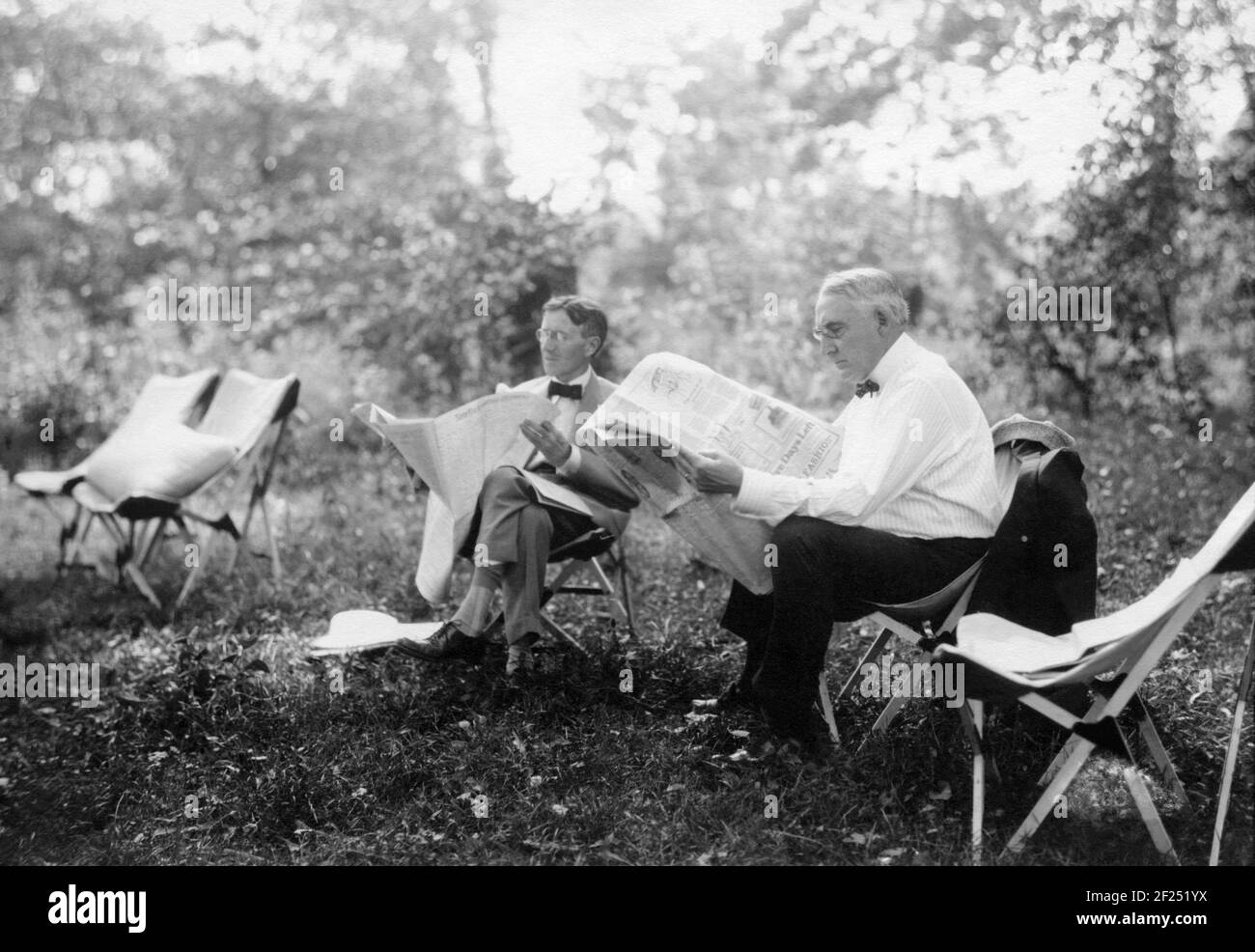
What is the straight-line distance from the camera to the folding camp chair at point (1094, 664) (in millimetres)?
2682

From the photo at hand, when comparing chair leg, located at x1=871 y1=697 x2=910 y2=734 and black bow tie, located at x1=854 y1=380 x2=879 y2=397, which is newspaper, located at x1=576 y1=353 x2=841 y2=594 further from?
chair leg, located at x1=871 y1=697 x2=910 y2=734

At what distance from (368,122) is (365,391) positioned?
5.14 metres

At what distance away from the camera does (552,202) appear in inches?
307

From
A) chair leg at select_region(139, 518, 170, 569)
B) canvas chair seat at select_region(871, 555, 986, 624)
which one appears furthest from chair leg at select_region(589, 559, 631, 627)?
chair leg at select_region(139, 518, 170, 569)

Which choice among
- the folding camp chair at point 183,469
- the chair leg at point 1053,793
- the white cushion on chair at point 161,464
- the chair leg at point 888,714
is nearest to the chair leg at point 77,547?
the folding camp chair at point 183,469

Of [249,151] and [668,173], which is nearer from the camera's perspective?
[249,151]

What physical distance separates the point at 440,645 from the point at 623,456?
0.95 meters

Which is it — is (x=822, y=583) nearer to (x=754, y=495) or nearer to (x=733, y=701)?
(x=754, y=495)

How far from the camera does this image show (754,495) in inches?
126

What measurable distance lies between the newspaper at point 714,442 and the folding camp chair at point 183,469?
251cm

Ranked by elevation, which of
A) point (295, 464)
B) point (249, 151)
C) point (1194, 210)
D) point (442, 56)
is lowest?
point (295, 464)
